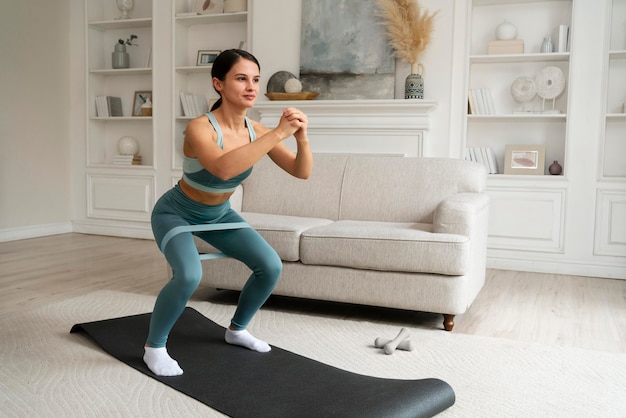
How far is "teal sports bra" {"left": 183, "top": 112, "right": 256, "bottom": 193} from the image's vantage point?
2197 millimetres

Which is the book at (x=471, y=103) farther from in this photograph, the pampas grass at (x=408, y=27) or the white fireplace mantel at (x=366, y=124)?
the pampas grass at (x=408, y=27)

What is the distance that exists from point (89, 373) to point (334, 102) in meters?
3.18

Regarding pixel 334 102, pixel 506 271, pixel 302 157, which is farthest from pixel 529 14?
pixel 302 157

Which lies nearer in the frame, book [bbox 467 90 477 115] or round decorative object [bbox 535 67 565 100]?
round decorative object [bbox 535 67 565 100]

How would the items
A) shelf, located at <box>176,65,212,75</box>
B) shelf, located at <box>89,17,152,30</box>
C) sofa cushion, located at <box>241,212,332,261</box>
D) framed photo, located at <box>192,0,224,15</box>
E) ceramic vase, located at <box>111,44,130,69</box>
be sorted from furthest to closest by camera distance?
ceramic vase, located at <box>111,44,130,69</box> → shelf, located at <box>89,17,152,30</box> → framed photo, located at <box>192,0,224,15</box> → shelf, located at <box>176,65,212,75</box> → sofa cushion, located at <box>241,212,332,261</box>

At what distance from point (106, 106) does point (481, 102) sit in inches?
139

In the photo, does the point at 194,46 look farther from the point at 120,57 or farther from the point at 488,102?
the point at 488,102

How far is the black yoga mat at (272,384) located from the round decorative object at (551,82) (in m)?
3.17

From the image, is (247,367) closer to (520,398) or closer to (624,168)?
(520,398)

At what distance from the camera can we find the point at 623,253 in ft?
14.3

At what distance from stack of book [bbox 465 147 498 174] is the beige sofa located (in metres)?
1.14

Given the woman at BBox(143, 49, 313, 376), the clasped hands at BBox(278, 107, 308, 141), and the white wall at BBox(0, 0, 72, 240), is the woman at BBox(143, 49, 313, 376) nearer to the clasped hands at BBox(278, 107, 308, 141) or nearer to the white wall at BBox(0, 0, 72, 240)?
the clasped hands at BBox(278, 107, 308, 141)

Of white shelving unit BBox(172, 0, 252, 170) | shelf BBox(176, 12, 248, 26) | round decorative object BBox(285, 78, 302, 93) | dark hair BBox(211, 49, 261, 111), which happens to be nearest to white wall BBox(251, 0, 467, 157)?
round decorative object BBox(285, 78, 302, 93)

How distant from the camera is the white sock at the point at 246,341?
2453 millimetres
